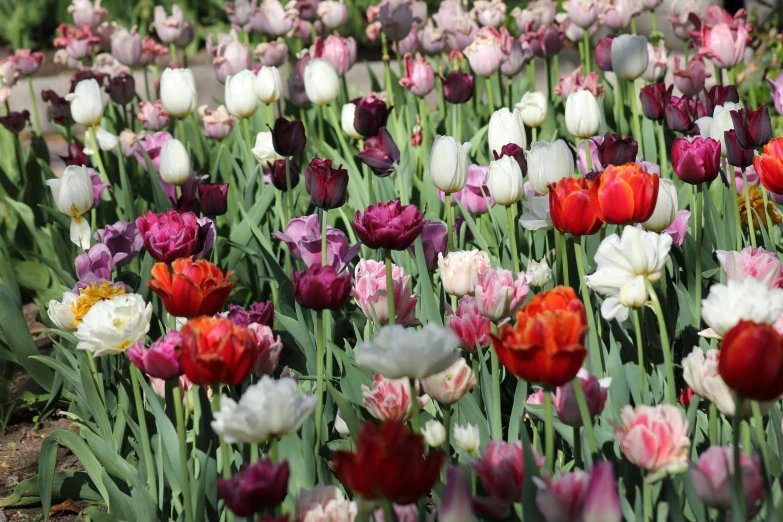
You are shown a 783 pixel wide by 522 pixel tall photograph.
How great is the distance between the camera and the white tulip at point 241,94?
2643 mm

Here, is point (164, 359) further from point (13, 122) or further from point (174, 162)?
point (13, 122)

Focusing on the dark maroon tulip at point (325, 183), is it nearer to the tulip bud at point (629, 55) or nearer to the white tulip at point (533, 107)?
the white tulip at point (533, 107)

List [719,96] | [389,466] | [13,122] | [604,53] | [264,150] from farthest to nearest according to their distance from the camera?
[13,122] < [604,53] < [264,150] < [719,96] < [389,466]

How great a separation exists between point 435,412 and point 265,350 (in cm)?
36

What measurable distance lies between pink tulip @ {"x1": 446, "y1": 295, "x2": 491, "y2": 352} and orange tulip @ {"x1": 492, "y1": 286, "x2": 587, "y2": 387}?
518 millimetres

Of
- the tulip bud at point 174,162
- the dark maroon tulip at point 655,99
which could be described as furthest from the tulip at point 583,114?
the tulip bud at point 174,162

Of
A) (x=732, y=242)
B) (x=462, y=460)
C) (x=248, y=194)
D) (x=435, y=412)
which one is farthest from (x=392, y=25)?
(x=462, y=460)

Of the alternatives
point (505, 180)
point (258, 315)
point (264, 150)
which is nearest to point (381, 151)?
point (505, 180)

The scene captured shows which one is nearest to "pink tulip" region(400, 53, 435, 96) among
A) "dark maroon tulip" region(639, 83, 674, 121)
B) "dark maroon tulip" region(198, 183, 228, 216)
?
"dark maroon tulip" region(639, 83, 674, 121)

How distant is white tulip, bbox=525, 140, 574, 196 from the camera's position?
1.85 m

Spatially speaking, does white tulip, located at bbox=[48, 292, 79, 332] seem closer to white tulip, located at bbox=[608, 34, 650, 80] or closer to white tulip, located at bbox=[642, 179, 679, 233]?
white tulip, located at bbox=[642, 179, 679, 233]

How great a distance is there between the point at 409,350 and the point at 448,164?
0.86 m

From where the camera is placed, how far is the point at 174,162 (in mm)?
2311

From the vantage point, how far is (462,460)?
1.39 metres
